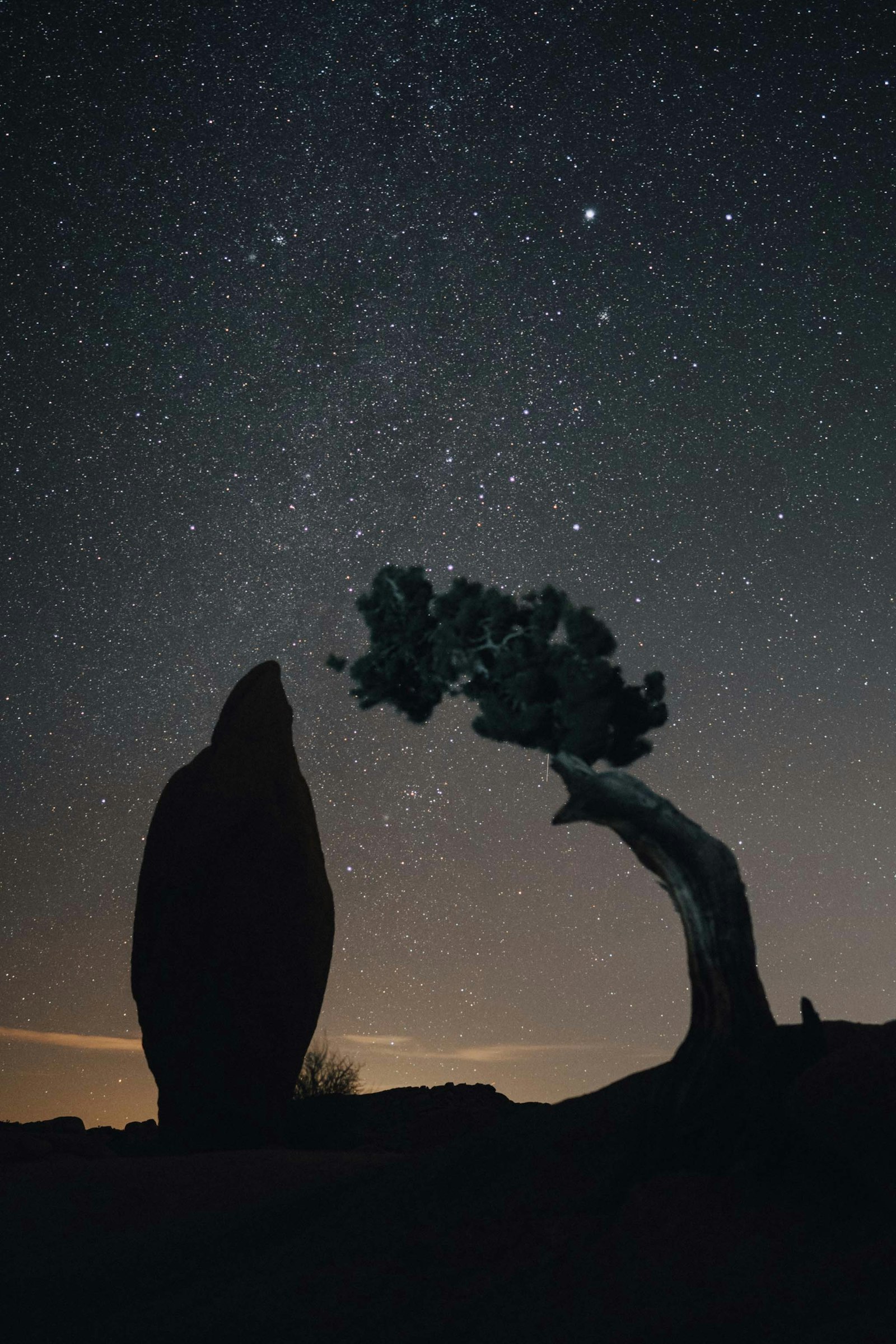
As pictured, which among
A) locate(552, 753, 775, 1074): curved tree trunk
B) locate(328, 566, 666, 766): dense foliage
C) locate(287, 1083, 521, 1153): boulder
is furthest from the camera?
locate(287, 1083, 521, 1153): boulder

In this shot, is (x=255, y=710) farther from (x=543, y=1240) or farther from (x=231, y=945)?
(x=543, y=1240)

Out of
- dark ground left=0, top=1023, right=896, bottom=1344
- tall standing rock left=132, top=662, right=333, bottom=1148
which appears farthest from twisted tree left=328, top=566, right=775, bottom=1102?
tall standing rock left=132, top=662, right=333, bottom=1148

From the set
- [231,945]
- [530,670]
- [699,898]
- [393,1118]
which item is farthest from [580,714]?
[393,1118]

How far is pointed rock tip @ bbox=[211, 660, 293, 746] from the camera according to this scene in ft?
57.7

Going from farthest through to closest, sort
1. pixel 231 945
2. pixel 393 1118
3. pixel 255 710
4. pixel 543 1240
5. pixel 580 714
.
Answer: pixel 393 1118
pixel 255 710
pixel 231 945
pixel 580 714
pixel 543 1240

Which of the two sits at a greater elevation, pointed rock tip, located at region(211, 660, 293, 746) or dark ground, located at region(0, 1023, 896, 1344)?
pointed rock tip, located at region(211, 660, 293, 746)

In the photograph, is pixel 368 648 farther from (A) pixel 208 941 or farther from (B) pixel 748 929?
(A) pixel 208 941

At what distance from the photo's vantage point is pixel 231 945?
52.7 ft

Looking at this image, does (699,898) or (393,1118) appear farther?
(393,1118)

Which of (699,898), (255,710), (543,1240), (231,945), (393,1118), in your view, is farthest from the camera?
(393,1118)

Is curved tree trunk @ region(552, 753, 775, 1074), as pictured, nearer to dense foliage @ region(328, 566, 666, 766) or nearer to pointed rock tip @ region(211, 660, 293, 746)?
dense foliage @ region(328, 566, 666, 766)

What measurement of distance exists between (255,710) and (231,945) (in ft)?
13.0

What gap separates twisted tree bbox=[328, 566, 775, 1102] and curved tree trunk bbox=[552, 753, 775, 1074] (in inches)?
0.4

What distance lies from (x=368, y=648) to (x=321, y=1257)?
233 inches
